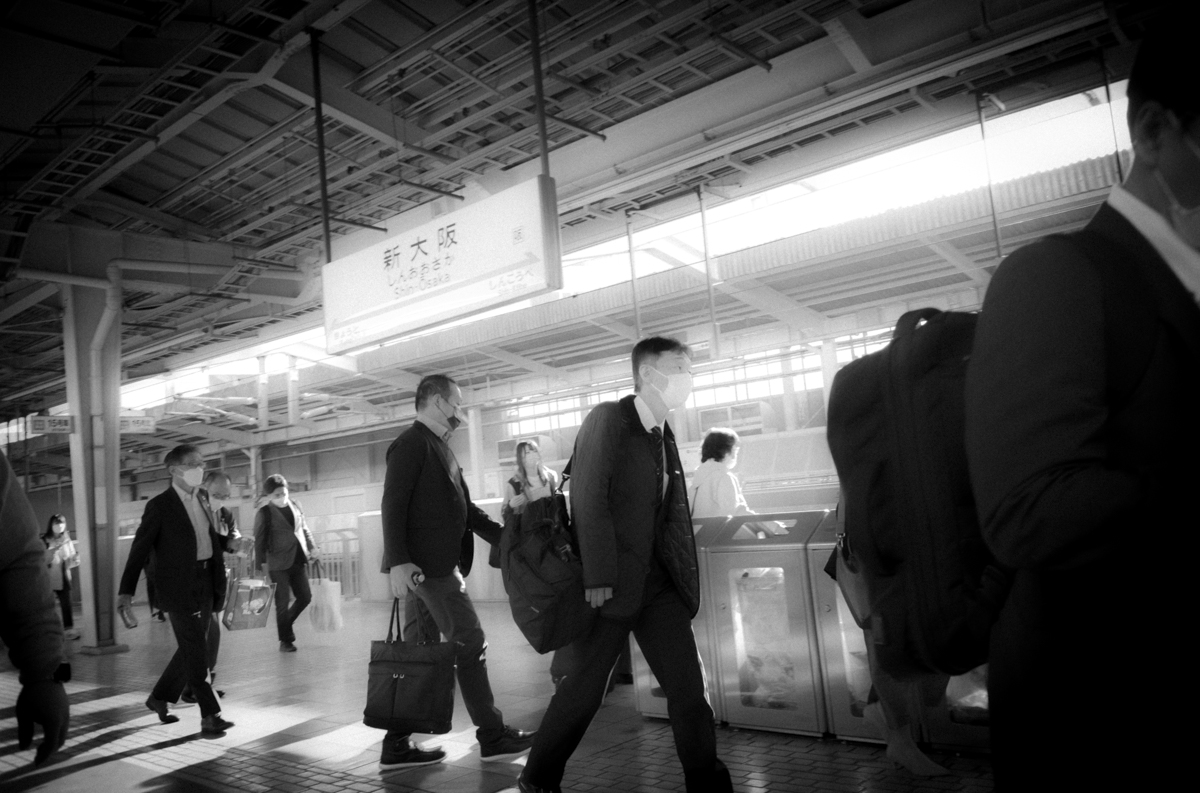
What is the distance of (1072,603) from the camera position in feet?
3.50

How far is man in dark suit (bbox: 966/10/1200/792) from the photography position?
1006 millimetres

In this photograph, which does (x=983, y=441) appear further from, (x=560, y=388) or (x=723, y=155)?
(x=560, y=388)

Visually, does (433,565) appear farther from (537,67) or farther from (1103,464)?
(1103,464)

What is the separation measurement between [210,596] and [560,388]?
1371 cm

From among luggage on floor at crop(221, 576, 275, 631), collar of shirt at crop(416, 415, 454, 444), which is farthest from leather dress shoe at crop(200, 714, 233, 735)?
collar of shirt at crop(416, 415, 454, 444)

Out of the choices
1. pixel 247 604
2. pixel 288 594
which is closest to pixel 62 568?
pixel 288 594

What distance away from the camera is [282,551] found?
9523 mm

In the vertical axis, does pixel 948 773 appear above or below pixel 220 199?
below

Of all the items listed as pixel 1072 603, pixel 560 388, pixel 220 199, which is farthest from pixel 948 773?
pixel 560 388

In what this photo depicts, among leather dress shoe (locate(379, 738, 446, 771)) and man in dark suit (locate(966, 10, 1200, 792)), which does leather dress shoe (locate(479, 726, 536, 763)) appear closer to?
leather dress shoe (locate(379, 738, 446, 771))

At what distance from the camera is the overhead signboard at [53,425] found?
11.0 meters

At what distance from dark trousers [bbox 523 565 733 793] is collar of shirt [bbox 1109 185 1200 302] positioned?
8.54 feet

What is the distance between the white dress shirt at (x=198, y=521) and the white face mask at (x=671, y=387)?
374 cm

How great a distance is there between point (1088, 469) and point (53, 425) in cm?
1287
